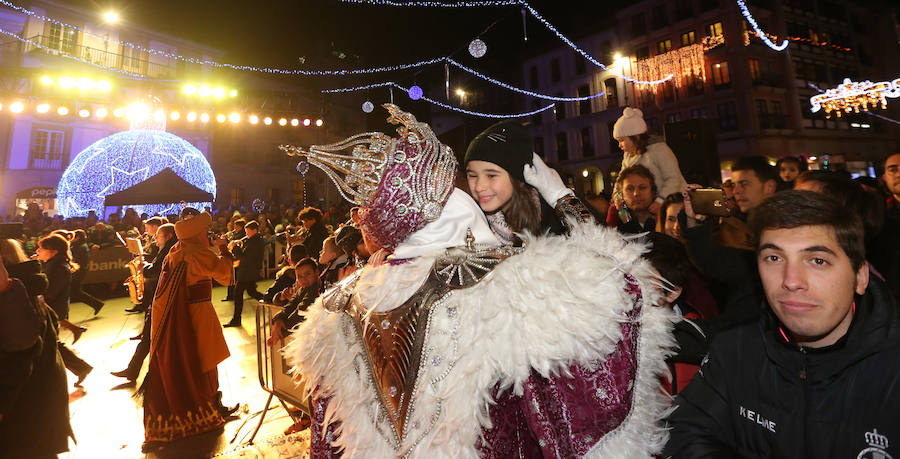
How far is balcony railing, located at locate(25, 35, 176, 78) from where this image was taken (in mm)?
23578

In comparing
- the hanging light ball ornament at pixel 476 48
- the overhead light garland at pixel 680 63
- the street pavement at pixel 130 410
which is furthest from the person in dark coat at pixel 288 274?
the overhead light garland at pixel 680 63

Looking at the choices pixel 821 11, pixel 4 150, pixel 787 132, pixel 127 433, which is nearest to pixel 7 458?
pixel 127 433

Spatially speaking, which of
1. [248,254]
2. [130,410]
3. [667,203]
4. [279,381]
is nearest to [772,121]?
[667,203]

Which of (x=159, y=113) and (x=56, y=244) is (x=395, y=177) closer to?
(x=56, y=244)

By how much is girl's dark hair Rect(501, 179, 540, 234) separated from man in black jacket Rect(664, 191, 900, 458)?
1.05m

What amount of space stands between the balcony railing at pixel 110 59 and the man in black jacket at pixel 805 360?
29.3 m

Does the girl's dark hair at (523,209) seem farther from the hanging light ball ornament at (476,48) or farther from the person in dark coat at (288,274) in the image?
the hanging light ball ornament at (476,48)

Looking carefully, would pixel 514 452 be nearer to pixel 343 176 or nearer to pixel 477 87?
pixel 343 176

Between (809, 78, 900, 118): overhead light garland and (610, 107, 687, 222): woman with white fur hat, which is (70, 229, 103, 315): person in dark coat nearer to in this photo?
(610, 107, 687, 222): woman with white fur hat

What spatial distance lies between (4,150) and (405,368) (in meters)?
32.9

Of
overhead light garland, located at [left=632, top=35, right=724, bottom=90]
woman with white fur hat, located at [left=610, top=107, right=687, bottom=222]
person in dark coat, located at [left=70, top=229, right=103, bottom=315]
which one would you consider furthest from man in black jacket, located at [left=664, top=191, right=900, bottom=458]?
overhead light garland, located at [left=632, top=35, right=724, bottom=90]

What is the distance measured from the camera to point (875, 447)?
1273mm

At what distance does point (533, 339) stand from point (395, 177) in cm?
70

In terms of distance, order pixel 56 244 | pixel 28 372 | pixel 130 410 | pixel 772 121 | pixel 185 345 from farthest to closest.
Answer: pixel 772 121 → pixel 56 244 → pixel 130 410 → pixel 185 345 → pixel 28 372
